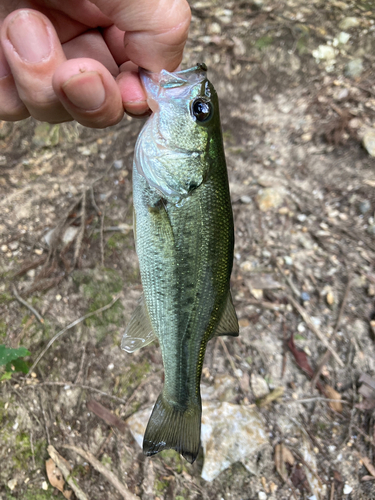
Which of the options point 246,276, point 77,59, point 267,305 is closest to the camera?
point 77,59

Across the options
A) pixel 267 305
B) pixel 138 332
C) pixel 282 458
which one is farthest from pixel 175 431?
pixel 267 305

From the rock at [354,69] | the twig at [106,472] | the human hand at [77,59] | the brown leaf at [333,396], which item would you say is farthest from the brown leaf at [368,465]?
the rock at [354,69]

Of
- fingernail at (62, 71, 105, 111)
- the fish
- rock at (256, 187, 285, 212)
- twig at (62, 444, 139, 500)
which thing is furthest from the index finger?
twig at (62, 444, 139, 500)

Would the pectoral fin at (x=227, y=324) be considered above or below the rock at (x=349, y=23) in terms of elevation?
below

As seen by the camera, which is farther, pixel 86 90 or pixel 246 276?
pixel 246 276

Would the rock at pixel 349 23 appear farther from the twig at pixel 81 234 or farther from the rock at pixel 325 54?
the twig at pixel 81 234

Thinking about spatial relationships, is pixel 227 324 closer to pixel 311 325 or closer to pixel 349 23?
pixel 311 325
